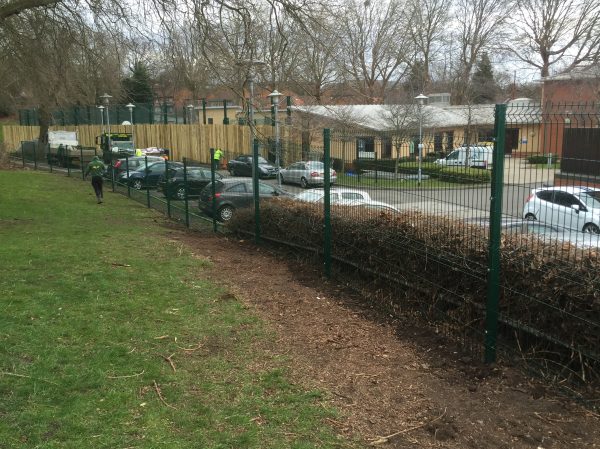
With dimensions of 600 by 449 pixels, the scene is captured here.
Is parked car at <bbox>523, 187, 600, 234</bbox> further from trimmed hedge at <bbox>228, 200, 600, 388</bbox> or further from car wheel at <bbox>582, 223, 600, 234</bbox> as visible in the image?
trimmed hedge at <bbox>228, 200, 600, 388</bbox>

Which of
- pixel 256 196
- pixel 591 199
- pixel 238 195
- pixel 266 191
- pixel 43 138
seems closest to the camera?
pixel 591 199

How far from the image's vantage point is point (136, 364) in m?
4.50

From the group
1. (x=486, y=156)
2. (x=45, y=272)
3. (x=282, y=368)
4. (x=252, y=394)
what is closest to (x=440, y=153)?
(x=486, y=156)

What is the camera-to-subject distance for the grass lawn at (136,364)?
347 centimetres

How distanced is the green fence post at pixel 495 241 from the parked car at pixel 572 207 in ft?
0.94

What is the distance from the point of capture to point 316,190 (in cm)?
795

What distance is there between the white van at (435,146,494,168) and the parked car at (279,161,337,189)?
2315 mm

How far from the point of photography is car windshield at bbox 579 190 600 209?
3.70 metres

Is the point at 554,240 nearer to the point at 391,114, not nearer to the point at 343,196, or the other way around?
the point at 343,196

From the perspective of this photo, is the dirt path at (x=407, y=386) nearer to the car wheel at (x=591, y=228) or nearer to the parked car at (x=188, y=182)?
the car wheel at (x=591, y=228)

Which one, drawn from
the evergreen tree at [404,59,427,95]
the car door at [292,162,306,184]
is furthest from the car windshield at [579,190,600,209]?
the evergreen tree at [404,59,427,95]

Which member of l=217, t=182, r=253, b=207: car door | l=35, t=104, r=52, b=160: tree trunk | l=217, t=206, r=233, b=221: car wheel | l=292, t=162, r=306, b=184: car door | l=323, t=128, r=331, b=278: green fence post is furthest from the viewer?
l=35, t=104, r=52, b=160: tree trunk

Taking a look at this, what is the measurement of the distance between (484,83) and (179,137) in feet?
106

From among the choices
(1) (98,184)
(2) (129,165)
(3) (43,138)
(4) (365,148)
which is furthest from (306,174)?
(3) (43,138)
